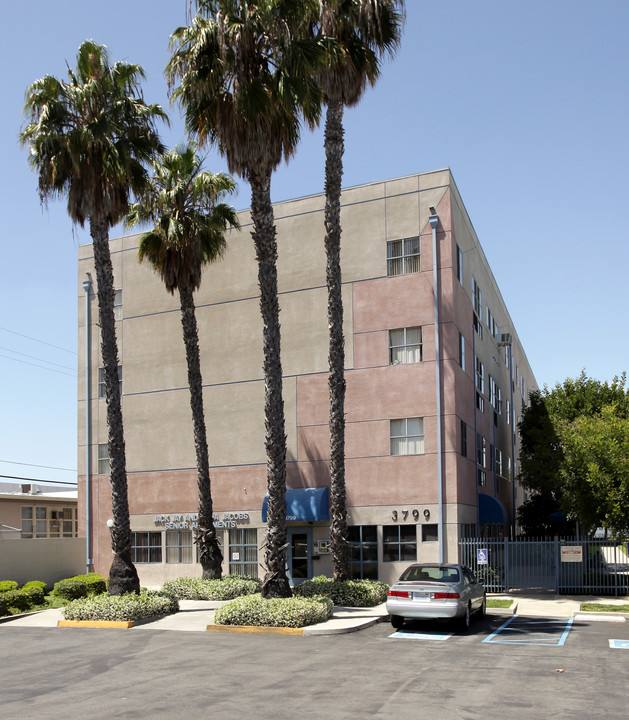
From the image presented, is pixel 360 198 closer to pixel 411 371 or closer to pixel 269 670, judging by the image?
pixel 411 371

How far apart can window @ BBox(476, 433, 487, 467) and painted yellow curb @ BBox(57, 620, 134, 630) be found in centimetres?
1799

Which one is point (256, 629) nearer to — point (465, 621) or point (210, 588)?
point (465, 621)

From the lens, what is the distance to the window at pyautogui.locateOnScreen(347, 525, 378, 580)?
1141 inches

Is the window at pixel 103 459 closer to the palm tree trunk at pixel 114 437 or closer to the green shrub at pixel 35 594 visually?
the green shrub at pixel 35 594

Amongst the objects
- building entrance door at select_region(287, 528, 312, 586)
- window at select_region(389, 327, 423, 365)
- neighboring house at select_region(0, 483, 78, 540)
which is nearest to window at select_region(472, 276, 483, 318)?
window at select_region(389, 327, 423, 365)

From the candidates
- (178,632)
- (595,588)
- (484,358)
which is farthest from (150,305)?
(595,588)

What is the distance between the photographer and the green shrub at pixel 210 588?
2569 centimetres

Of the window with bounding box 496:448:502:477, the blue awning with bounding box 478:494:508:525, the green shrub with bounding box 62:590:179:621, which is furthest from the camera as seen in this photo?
the window with bounding box 496:448:502:477

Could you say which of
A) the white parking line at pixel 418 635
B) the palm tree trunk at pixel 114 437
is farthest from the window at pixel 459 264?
the white parking line at pixel 418 635

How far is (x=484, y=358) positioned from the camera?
3784cm

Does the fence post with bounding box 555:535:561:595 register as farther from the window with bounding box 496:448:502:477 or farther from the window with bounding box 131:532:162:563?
the window with bounding box 131:532:162:563

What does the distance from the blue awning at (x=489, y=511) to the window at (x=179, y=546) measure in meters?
11.8

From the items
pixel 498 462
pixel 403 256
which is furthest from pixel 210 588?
pixel 498 462

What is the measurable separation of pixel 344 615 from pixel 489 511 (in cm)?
1350
